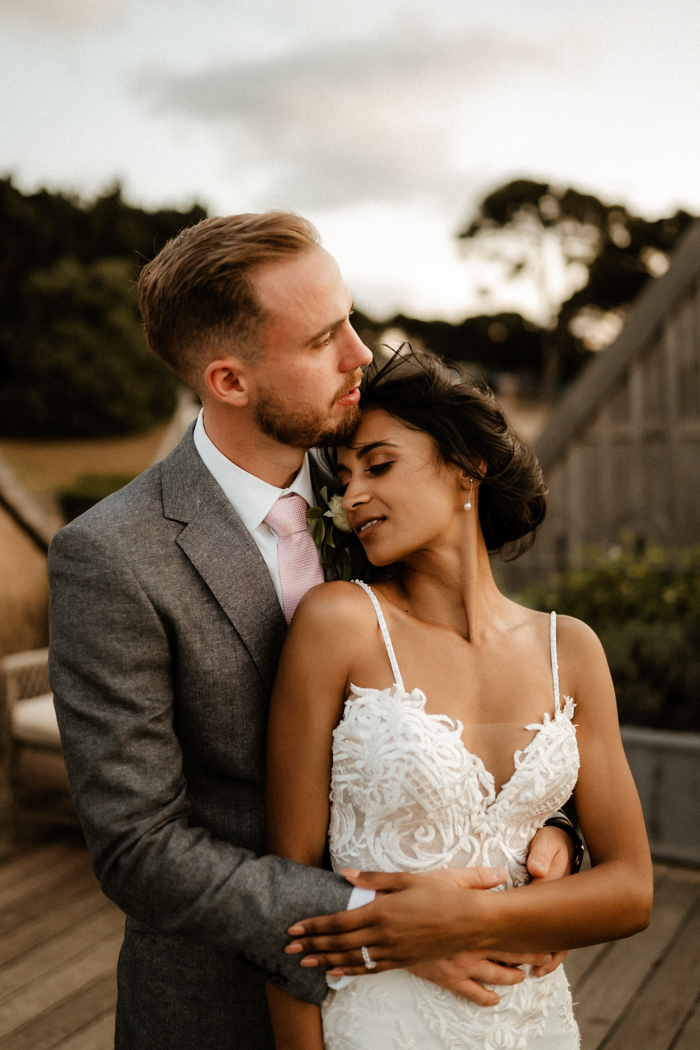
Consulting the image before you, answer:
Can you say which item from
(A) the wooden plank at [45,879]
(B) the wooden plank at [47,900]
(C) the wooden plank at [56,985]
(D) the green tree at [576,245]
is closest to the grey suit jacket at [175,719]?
(C) the wooden plank at [56,985]

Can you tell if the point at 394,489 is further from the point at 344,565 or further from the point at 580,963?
the point at 580,963

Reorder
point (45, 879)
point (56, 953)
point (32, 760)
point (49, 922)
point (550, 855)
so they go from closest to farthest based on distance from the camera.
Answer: point (550, 855), point (56, 953), point (49, 922), point (45, 879), point (32, 760)

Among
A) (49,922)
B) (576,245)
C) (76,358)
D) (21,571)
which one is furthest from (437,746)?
(576,245)

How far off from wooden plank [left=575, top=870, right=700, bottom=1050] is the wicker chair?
2.38 m

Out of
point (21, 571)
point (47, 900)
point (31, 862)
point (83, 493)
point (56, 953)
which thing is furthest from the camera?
point (83, 493)

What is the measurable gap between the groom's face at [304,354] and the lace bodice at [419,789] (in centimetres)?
36

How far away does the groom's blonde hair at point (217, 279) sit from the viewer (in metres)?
1.36

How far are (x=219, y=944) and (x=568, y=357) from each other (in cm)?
2084

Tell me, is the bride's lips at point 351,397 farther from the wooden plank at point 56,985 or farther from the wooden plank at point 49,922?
the wooden plank at point 49,922

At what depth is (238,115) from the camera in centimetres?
1213

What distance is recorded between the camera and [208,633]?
1.30 meters

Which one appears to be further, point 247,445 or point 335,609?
point 247,445

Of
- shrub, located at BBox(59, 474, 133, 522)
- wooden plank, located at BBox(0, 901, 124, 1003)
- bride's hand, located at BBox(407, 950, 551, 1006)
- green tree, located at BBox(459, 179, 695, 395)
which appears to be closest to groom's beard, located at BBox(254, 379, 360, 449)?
bride's hand, located at BBox(407, 950, 551, 1006)

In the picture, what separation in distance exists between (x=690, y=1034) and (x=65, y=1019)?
6.57ft
